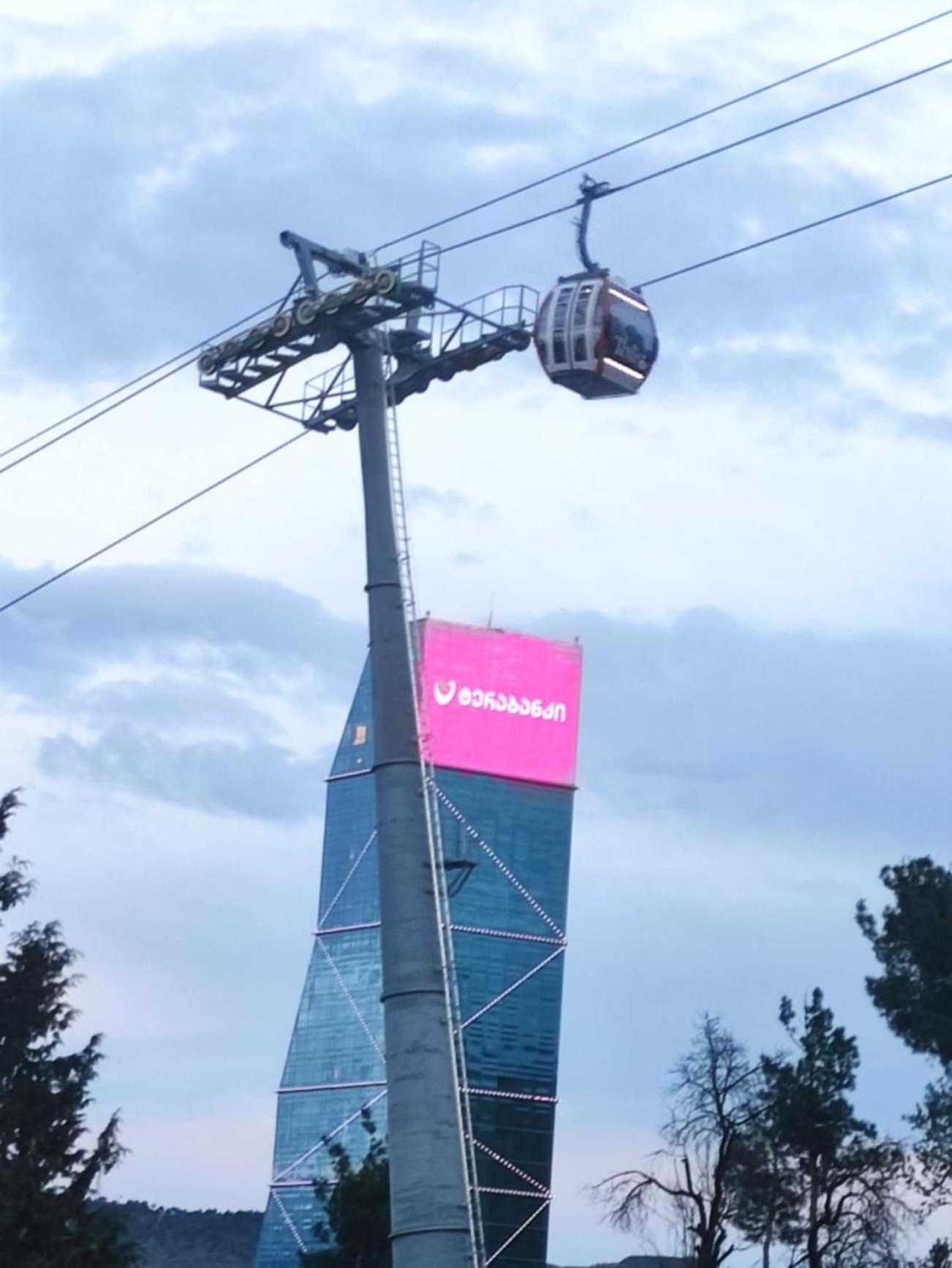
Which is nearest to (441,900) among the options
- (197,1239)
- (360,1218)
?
(360,1218)

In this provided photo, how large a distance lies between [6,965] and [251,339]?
16.6 metres

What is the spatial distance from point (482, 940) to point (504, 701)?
20.7 meters

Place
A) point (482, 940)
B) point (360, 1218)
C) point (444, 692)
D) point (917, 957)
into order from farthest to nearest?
point (444, 692)
point (482, 940)
point (360, 1218)
point (917, 957)

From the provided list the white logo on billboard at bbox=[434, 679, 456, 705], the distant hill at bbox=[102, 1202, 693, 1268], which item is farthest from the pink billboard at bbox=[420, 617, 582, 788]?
the distant hill at bbox=[102, 1202, 693, 1268]

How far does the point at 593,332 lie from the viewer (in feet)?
104

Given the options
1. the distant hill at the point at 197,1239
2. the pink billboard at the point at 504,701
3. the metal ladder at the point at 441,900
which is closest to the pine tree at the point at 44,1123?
the metal ladder at the point at 441,900

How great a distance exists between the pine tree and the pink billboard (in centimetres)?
12938

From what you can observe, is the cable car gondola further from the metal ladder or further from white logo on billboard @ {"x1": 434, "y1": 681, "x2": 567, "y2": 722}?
white logo on billboard @ {"x1": 434, "y1": 681, "x2": 567, "y2": 722}

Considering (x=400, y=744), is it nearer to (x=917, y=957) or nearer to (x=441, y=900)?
(x=441, y=900)

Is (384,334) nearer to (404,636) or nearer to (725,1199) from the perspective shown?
(404,636)

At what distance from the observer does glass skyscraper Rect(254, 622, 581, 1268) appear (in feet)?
528

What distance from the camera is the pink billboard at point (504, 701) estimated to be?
176125 mm

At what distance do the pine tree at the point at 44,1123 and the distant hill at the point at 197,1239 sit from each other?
152m

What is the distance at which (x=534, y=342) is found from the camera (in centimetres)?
3262
